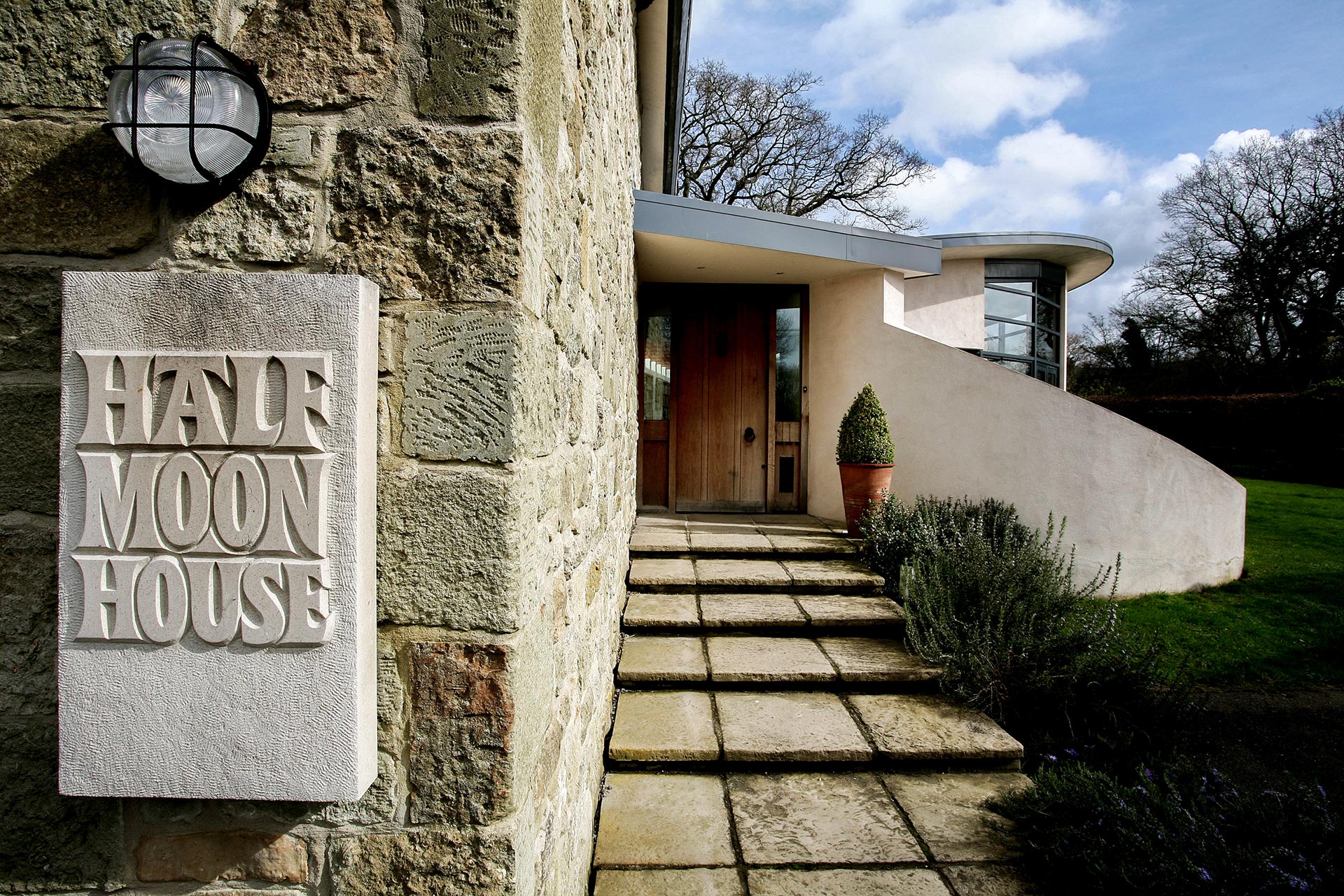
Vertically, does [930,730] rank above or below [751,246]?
below

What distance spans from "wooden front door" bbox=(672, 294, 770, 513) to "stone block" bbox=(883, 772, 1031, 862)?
3953 mm

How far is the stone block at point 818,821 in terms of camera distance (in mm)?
2326

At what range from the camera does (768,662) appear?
11.6ft

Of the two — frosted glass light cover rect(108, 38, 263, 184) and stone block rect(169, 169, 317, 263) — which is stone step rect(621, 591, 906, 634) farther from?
frosted glass light cover rect(108, 38, 263, 184)

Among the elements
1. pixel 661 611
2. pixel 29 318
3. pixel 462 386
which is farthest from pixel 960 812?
pixel 29 318

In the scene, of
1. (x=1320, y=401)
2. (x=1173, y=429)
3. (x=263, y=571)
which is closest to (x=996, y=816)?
(x=263, y=571)

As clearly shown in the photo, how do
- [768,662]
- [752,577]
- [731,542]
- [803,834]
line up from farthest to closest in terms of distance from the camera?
1. [731,542]
2. [752,577]
3. [768,662]
4. [803,834]

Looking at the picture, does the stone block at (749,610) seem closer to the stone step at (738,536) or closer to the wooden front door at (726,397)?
the stone step at (738,536)

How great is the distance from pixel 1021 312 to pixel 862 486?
4.91 m

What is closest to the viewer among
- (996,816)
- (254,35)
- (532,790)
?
(254,35)

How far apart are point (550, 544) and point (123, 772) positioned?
780 millimetres

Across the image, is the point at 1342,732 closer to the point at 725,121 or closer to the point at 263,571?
the point at 263,571

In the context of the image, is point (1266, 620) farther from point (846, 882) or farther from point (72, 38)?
point (72, 38)

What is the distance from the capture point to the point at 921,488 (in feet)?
19.1
